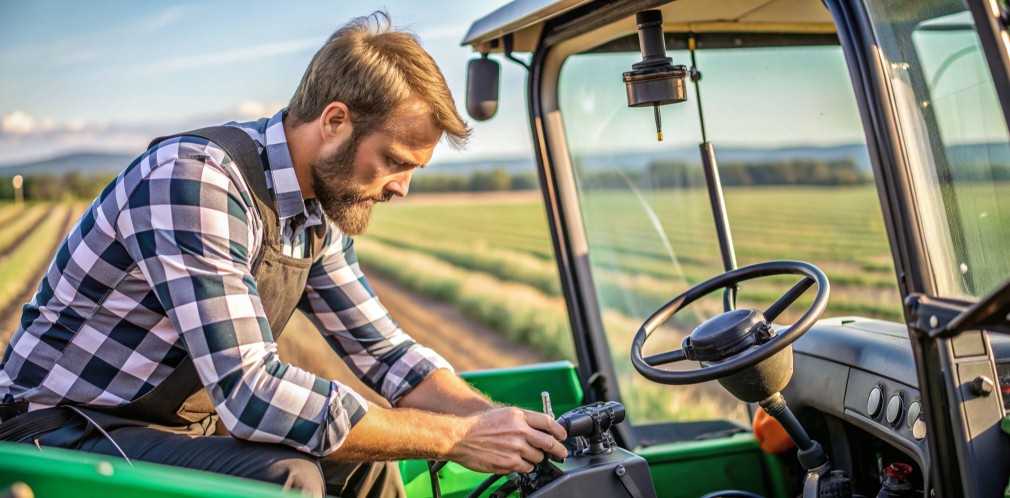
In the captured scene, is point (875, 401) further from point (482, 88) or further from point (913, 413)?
point (482, 88)

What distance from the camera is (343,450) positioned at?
2227 millimetres

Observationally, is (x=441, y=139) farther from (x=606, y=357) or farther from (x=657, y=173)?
(x=657, y=173)

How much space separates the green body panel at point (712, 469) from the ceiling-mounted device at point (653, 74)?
0.90 m

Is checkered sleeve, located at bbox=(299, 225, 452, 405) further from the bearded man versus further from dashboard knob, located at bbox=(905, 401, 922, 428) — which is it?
dashboard knob, located at bbox=(905, 401, 922, 428)

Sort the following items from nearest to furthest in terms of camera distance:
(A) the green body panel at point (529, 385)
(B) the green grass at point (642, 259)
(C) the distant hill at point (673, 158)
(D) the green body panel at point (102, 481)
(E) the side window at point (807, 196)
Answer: (D) the green body panel at point (102, 481), (A) the green body panel at point (529, 385), (C) the distant hill at point (673, 158), (B) the green grass at point (642, 259), (E) the side window at point (807, 196)

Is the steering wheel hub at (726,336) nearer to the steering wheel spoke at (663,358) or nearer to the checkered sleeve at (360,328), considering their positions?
the steering wheel spoke at (663,358)

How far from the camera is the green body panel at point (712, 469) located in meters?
2.86

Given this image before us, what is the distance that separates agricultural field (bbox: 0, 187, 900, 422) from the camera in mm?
3910

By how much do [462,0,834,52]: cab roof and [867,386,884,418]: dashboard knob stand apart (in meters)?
0.99

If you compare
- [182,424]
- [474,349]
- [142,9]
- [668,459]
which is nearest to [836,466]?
[668,459]

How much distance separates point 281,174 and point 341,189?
14 centimetres

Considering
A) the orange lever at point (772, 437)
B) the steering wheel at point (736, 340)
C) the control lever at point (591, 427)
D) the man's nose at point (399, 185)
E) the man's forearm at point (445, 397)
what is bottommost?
the orange lever at point (772, 437)

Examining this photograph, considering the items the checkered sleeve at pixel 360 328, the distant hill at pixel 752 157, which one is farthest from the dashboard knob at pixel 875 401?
the distant hill at pixel 752 157

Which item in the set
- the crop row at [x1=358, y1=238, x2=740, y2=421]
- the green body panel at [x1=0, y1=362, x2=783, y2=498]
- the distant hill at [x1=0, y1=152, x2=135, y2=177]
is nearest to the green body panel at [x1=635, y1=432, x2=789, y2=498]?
the green body panel at [x1=0, y1=362, x2=783, y2=498]
